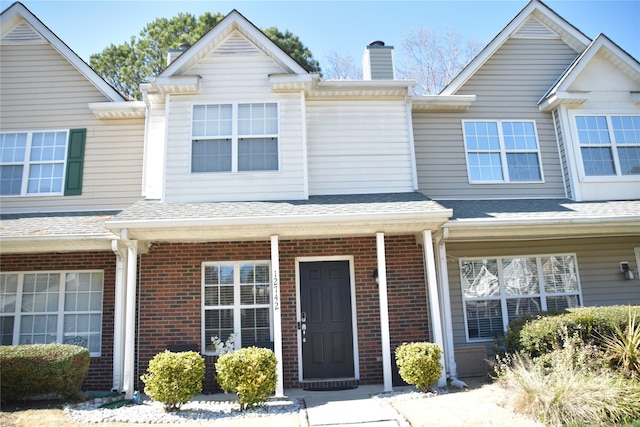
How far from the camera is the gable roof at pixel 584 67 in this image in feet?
33.8

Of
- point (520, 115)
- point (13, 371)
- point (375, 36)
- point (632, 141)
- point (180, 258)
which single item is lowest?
point (13, 371)

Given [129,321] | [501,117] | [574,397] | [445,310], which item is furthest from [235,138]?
[574,397]

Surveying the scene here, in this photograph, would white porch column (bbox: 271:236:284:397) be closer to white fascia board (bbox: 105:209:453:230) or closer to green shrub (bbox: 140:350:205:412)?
white fascia board (bbox: 105:209:453:230)

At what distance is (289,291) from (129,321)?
2811mm

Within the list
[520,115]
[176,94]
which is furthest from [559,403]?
[176,94]

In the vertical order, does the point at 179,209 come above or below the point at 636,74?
below

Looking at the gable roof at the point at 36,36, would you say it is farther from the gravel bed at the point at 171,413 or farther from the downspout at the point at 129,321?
the gravel bed at the point at 171,413

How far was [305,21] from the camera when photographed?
12.4m

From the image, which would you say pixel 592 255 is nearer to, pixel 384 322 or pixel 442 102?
pixel 442 102

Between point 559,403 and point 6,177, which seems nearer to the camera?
point 559,403

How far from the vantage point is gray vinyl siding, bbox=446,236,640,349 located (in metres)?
9.67

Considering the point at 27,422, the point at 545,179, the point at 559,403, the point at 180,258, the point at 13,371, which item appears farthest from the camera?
the point at 545,179

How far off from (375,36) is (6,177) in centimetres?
878

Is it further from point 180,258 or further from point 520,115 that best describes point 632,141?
point 180,258
